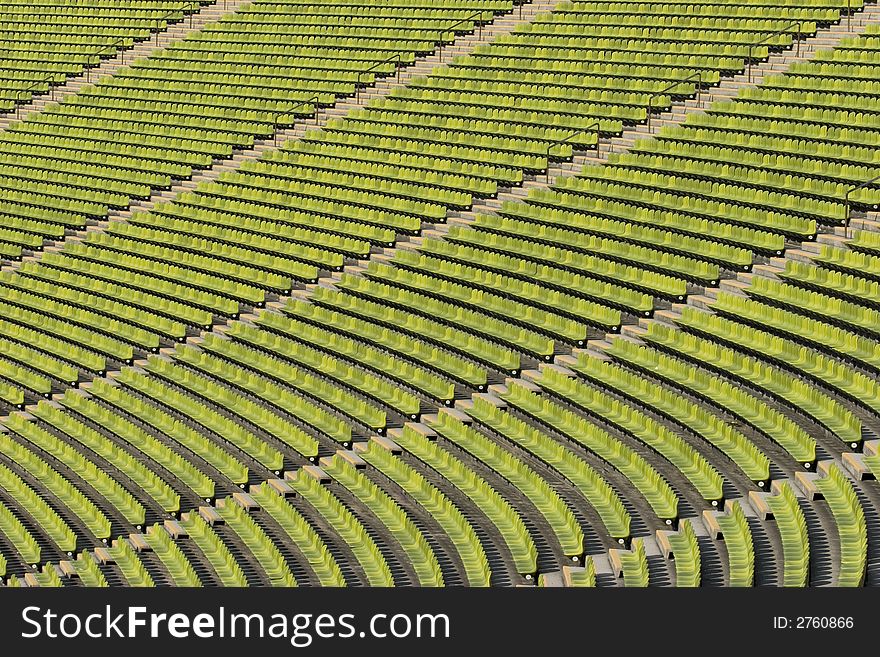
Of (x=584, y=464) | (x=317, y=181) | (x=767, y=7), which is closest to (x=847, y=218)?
(x=584, y=464)

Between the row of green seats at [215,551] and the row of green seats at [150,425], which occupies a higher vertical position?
the row of green seats at [215,551]

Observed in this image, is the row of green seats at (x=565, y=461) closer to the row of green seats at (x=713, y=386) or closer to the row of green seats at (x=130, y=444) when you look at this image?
the row of green seats at (x=713, y=386)

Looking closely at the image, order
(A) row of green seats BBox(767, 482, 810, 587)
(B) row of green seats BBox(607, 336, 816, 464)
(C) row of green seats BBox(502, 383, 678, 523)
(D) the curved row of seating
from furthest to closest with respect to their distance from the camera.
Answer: (D) the curved row of seating, (B) row of green seats BBox(607, 336, 816, 464), (C) row of green seats BBox(502, 383, 678, 523), (A) row of green seats BBox(767, 482, 810, 587)

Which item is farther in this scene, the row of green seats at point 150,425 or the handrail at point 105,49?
the handrail at point 105,49

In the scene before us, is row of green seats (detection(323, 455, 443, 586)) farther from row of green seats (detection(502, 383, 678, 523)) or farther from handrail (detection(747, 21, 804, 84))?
handrail (detection(747, 21, 804, 84))

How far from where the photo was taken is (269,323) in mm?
24438

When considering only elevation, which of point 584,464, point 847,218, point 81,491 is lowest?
point 81,491

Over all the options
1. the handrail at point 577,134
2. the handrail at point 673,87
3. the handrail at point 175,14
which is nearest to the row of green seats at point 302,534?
the handrail at point 577,134

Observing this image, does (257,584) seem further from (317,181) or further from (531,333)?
(317,181)

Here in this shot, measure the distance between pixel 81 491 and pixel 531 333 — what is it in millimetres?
5903

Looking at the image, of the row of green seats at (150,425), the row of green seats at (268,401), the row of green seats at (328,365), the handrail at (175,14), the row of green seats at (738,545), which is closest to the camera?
the row of green seats at (738,545)

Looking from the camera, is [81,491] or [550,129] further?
[550,129]

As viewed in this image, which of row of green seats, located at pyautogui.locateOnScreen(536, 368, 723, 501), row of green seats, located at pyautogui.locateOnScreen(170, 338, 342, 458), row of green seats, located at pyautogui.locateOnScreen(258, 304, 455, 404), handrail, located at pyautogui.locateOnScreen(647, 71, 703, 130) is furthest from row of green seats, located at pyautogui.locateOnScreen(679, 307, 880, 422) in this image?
handrail, located at pyautogui.locateOnScreen(647, 71, 703, 130)

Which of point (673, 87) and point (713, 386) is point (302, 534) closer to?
point (713, 386)
